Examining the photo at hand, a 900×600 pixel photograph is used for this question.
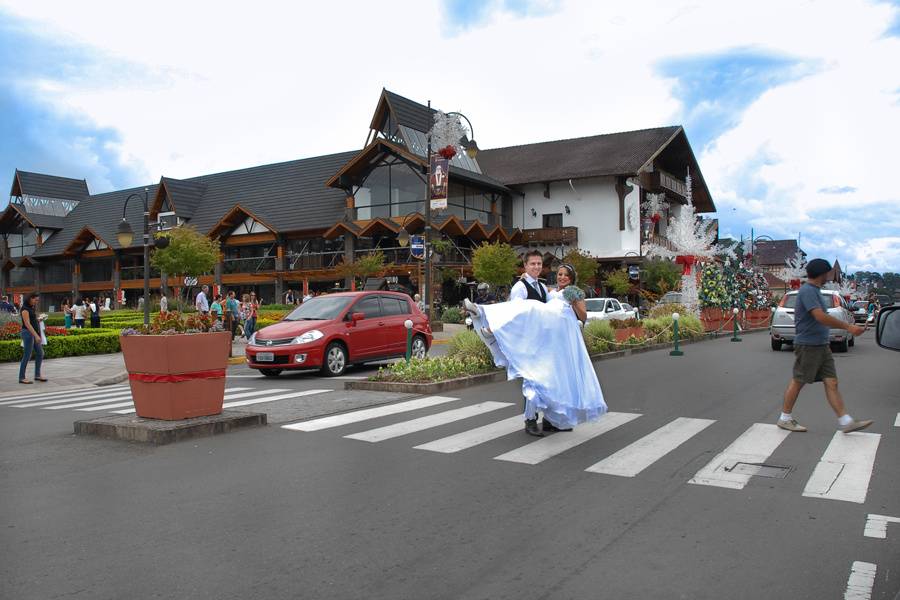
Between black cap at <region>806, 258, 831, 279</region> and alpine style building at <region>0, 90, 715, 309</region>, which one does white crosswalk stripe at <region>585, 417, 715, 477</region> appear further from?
alpine style building at <region>0, 90, 715, 309</region>

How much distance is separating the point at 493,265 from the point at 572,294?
95.3 feet

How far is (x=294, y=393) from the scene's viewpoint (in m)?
11.4

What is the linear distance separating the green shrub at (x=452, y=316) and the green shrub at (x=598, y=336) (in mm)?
16619

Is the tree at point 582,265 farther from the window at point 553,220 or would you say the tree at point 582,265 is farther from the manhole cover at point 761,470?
the manhole cover at point 761,470

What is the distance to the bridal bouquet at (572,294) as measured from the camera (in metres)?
7.23

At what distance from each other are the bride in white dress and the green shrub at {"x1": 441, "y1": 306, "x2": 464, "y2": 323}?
2817cm

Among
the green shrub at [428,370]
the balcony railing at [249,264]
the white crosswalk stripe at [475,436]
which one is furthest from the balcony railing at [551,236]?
the white crosswalk stripe at [475,436]

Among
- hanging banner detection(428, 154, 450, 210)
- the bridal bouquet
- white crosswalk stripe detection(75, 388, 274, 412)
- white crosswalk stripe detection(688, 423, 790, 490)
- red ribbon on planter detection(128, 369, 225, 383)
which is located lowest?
white crosswalk stripe detection(75, 388, 274, 412)

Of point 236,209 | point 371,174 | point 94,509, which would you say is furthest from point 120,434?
point 236,209

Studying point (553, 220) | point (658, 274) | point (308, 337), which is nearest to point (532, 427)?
point (308, 337)

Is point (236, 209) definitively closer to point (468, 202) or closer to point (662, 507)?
point (468, 202)

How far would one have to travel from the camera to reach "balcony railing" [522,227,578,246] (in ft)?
155

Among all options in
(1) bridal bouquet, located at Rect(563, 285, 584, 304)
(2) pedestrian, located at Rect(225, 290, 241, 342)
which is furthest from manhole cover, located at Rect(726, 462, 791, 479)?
(2) pedestrian, located at Rect(225, 290, 241, 342)

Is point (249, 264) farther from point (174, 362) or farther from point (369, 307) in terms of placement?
point (174, 362)
